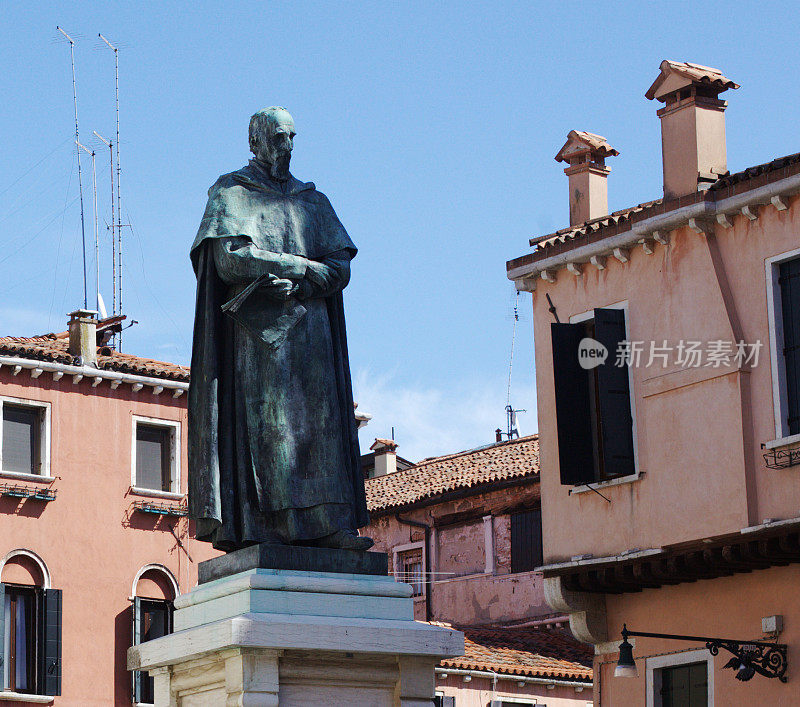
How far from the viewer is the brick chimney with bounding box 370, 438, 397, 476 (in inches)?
1512

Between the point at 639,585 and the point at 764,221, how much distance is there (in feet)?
14.0

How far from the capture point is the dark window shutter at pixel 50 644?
27.0m

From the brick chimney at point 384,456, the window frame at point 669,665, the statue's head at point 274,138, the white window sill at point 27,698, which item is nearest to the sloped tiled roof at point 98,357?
the white window sill at point 27,698

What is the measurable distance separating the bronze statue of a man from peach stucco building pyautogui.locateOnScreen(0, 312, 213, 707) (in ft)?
62.6

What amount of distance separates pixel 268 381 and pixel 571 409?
11932mm

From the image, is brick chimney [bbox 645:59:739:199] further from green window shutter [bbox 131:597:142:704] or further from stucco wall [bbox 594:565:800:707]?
green window shutter [bbox 131:597:142:704]

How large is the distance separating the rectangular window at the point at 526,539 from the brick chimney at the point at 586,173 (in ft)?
29.5

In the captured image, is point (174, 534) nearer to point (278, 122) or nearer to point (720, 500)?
point (720, 500)

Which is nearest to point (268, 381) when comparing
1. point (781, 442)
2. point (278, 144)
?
point (278, 144)

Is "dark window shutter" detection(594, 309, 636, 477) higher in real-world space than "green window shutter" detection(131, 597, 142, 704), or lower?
higher

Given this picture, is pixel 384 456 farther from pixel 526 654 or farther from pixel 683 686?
pixel 683 686

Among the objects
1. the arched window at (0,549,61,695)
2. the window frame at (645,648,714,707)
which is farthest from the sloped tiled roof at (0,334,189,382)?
the window frame at (645,648,714,707)

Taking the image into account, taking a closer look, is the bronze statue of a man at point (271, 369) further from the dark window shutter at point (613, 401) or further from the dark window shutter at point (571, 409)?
the dark window shutter at point (571, 409)

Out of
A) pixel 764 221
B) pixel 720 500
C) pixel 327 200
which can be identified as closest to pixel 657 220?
pixel 764 221
